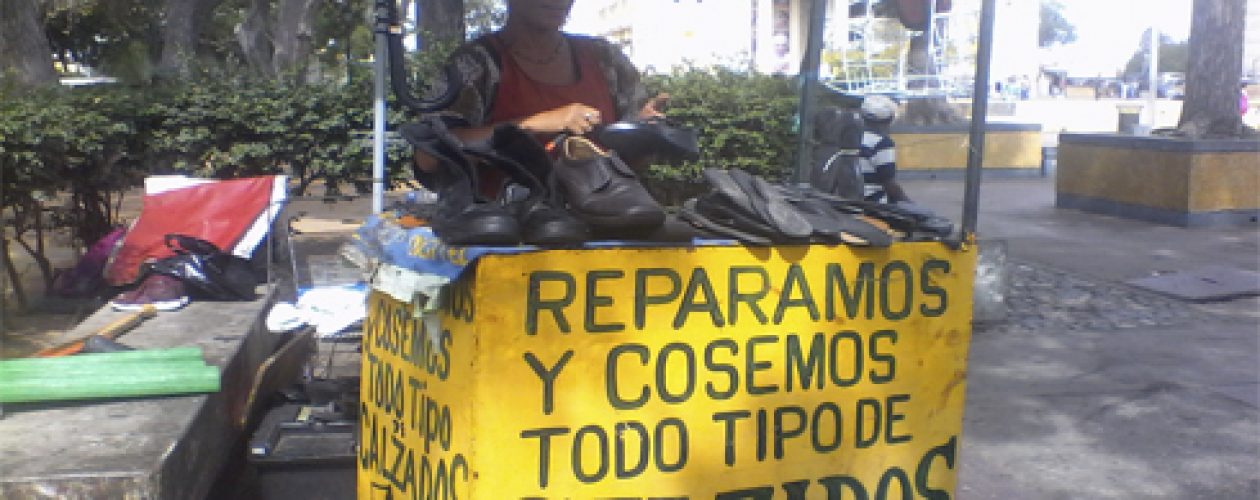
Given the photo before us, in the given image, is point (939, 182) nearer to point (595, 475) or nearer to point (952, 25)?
point (952, 25)

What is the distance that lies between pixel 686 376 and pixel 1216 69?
41.3 feet

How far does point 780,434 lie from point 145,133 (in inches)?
251

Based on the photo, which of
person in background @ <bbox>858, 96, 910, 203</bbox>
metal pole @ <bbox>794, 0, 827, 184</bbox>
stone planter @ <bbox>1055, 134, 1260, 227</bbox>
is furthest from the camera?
stone planter @ <bbox>1055, 134, 1260, 227</bbox>

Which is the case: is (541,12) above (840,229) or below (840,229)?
above

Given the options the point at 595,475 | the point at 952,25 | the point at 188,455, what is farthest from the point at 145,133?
the point at 952,25

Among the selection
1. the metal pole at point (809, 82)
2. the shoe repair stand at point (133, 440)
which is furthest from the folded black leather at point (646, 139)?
the metal pole at point (809, 82)

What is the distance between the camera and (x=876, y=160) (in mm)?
7234

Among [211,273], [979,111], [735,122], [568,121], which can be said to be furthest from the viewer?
[735,122]

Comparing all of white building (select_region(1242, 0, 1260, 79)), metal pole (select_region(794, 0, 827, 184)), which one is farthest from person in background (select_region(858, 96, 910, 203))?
white building (select_region(1242, 0, 1260, 79))

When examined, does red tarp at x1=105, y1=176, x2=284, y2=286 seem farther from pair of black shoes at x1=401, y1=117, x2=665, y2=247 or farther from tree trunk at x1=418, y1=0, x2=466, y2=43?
→ pair of black shoes at x1=401, y1=117, x2=665, y2=247

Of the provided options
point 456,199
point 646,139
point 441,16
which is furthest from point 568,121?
point 441,16

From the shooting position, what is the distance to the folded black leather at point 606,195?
7.08ft

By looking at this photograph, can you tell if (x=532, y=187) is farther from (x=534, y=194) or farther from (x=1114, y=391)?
(x=1114, y=391)

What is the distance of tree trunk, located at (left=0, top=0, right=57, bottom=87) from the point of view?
1112 cm
